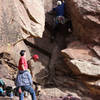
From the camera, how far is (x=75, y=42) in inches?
588

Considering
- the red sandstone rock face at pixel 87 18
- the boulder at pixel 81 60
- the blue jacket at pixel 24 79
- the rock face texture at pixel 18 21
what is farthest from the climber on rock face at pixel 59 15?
the blue jacket at pixel 24 79

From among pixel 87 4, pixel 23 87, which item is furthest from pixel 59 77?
pixel 23 87

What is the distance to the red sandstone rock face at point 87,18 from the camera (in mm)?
14289

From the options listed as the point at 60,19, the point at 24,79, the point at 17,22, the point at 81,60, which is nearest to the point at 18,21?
the point at 17,22

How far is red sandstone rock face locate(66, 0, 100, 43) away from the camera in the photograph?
14.3 m

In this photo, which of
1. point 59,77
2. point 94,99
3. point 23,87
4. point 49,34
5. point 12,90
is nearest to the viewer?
point 23,87

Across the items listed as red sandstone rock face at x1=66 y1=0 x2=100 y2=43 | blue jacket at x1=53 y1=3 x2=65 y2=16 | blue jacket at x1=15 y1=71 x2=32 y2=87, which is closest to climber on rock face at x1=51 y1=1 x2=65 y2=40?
blue jacket at x1=53 y1=3 x2=65 y2=16

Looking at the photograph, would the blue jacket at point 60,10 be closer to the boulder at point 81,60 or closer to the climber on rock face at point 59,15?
the climber on rock face at point 59,15

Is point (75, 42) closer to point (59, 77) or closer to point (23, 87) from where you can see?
point (59, 77)

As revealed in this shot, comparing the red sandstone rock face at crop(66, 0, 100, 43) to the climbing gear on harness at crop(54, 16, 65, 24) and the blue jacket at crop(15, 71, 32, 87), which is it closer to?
the climbing gear on harness at crop(54, 16, 65, 24)

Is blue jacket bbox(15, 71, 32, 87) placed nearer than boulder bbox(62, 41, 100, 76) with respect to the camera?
Yes

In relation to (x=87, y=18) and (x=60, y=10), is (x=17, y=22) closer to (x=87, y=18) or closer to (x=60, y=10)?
(x=87, y=18)

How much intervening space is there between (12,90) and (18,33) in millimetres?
2221

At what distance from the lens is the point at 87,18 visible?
14.3 metres
